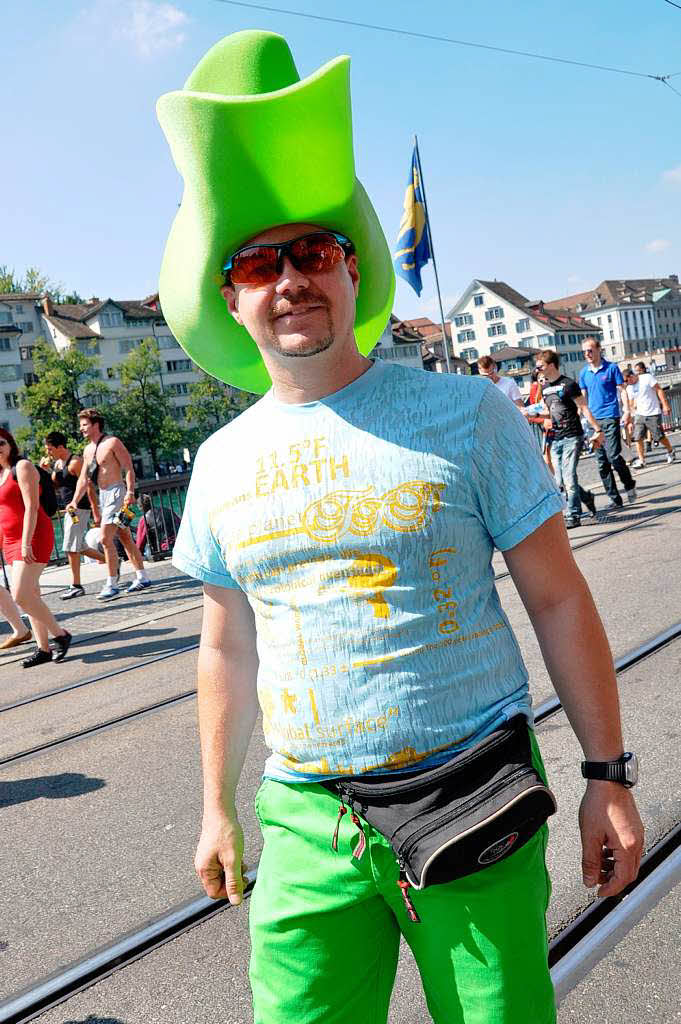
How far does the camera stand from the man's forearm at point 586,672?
178cm

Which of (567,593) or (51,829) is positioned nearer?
A: (567,593)

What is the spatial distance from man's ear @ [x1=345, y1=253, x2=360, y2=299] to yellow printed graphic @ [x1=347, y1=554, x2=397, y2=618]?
1.98 ft

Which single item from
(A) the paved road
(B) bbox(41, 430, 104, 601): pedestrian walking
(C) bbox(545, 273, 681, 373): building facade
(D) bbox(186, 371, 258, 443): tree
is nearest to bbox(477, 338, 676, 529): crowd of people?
(A) the paved road

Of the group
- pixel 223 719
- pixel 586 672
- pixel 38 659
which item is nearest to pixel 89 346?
pixel 38 659

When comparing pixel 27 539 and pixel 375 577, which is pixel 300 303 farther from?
pixel 27 539

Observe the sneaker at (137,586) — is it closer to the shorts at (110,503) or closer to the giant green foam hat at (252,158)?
the shorts at (110,503)

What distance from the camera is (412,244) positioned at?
58.2 ft

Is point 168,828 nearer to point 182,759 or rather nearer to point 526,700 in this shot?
point 182,759

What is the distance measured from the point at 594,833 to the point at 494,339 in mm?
133181

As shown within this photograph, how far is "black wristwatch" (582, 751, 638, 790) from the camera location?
175cm

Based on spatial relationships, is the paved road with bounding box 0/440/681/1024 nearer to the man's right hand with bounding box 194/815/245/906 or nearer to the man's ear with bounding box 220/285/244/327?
the man's right hand with bounding box 194/815/245/906

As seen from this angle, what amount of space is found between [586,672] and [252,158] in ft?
3.67

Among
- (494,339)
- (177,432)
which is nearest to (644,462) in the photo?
(177,432)

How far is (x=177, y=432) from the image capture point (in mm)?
91438
